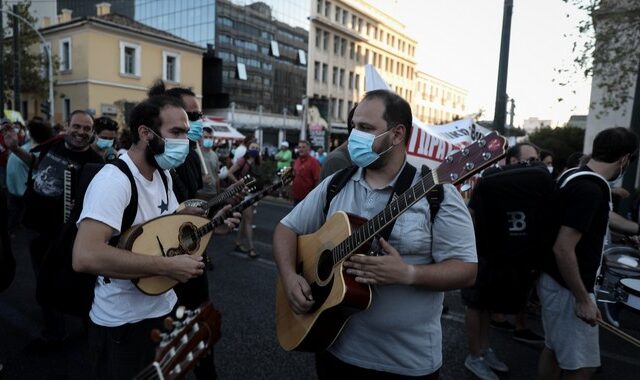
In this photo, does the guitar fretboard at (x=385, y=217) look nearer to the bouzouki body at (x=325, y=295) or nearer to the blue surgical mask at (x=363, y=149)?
the bouzouki body at (x=325, y=295)

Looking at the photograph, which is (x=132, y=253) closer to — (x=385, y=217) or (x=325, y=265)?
(x=325, y=265)

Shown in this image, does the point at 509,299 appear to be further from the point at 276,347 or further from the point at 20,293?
the point at 20,293

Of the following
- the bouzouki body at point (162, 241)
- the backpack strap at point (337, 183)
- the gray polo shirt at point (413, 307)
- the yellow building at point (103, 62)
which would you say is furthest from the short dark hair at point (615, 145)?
the yellow building at point (103, 62)

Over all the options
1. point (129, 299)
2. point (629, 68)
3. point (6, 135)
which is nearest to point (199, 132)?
point (129, 299)

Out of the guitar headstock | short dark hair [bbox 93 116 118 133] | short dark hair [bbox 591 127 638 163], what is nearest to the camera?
the guitar headstock

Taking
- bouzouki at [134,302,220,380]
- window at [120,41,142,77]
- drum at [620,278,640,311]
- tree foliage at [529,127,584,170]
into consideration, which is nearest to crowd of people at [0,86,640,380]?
bouzouki at [134,302,220,380]

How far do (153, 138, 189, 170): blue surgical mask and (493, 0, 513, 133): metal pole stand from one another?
21.0 feet

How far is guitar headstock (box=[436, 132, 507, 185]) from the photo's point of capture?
5.10 feet

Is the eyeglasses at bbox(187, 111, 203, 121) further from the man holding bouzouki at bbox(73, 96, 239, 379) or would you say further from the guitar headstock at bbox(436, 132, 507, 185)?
the guitar headstock at bbox(436, 132, 507, 185)

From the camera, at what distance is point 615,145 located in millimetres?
2670

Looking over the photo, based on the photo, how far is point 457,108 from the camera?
289ft

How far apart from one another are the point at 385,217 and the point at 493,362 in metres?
2.75

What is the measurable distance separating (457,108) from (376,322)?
9244cm

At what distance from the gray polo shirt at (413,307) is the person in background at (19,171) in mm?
4127
